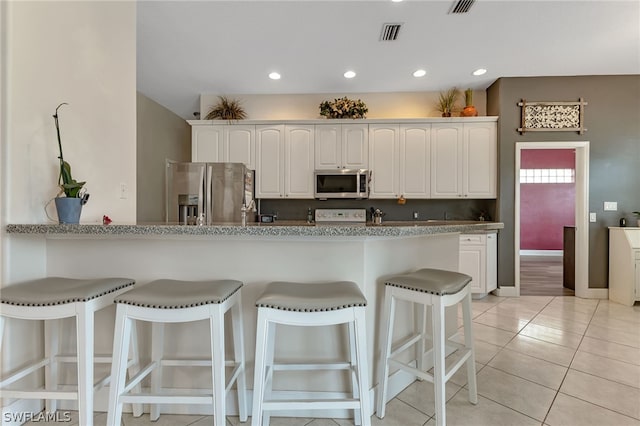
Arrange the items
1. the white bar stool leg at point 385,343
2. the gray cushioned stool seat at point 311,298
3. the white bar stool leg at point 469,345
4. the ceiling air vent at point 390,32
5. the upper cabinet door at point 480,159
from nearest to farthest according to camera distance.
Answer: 1. the gray cushioned stool seat at point 311,298
2. the white bar stool leg at point 385,343
3. the white bar stool leg at point 469,345
4. the ceiling air vent at point 390,32
5. the upper cabinet door at point 480,159

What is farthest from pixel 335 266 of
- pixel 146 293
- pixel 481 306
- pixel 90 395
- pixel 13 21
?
pixel 481 306

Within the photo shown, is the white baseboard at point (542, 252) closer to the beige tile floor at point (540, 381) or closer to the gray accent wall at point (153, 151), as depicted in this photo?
the beige tile floor at point (540, 381)

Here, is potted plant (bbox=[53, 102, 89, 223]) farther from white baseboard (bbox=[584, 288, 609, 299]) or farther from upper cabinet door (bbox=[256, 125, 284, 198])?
white baseboard (bbox=[584, 288, 609, 299])

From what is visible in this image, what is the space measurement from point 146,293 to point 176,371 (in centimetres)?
64

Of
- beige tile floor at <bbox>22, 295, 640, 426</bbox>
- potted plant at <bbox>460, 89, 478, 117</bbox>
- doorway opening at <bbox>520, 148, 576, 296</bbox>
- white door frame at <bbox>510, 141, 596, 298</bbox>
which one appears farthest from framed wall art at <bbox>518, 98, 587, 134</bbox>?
doorway opening at <bbox>520, 148, 576, 296</bbox>

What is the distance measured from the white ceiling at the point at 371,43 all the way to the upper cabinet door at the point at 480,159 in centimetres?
67

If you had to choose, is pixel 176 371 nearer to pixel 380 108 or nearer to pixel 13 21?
pixel 13 21

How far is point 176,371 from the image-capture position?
5.32 feet

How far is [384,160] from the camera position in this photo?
423cm

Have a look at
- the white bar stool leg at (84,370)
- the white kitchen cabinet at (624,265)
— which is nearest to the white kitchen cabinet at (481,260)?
the white kitchen cabinet at (624,265)

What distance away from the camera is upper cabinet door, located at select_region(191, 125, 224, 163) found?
4254mm

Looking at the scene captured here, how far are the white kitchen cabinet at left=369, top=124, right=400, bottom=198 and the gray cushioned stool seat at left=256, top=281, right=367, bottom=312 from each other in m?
3.02

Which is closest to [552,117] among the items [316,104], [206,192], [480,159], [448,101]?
[480,159]

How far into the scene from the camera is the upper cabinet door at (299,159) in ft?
13.9
